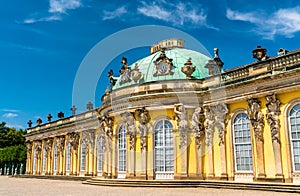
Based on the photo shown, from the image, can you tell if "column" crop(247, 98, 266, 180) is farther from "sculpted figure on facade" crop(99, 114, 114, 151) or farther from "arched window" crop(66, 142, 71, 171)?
"arched window" crop(66, 142, 71, 171)

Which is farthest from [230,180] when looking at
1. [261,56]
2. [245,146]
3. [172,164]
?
[261,56]

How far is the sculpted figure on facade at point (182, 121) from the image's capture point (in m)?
20.1

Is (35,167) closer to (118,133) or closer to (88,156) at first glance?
(88,156)

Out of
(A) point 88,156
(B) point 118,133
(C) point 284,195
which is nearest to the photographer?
(C) point 284,195

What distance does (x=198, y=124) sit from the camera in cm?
2028

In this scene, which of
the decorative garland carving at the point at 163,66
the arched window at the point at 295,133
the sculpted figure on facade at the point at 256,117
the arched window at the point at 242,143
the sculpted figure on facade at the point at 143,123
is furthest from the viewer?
the decorative garland carving at the point at 163,66

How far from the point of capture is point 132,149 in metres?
21.4

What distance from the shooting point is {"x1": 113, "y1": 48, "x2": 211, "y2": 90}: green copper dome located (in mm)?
22508

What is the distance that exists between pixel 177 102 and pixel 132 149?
14.2 ft

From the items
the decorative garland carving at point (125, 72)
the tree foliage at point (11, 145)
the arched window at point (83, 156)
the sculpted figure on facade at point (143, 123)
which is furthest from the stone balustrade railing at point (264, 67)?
the tree foliage at point (11, 145)

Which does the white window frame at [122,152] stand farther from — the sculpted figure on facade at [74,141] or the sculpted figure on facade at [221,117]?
the sculpted figure on facade at [74,141]

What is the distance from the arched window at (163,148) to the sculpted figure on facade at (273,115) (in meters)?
6.25

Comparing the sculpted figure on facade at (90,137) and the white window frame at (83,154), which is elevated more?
the sculpted figure on facade at (90,137)

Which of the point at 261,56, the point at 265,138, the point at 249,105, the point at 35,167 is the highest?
the point at 261,56
